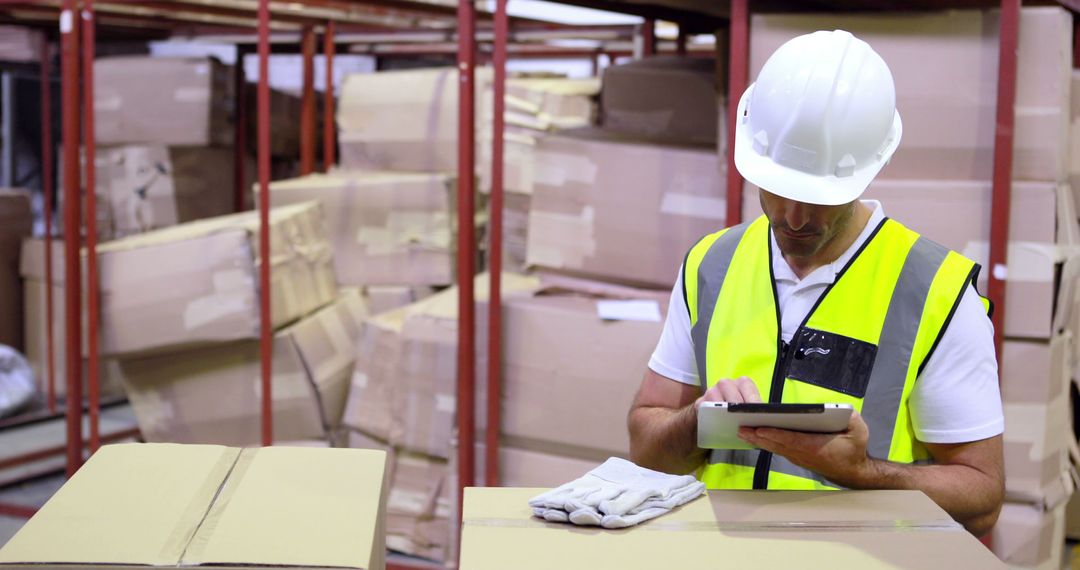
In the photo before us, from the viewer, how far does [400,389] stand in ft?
13.3

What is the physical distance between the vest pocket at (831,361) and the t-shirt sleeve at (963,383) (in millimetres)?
86

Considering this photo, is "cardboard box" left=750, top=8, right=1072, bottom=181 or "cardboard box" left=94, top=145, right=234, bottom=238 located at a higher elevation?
"cardboard box" left=750, top=8, right=1072, bottom=181

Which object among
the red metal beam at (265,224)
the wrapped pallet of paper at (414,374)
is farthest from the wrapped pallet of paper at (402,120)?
the red metal beam at (265,224)

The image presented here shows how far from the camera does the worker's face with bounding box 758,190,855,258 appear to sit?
5.53 feet

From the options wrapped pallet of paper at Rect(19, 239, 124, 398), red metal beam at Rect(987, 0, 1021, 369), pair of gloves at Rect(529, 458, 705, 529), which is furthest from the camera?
wrapped pallet of paper at Rect(19, 239, 124, 398)

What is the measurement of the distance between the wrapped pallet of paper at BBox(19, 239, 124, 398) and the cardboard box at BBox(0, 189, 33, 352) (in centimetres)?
5

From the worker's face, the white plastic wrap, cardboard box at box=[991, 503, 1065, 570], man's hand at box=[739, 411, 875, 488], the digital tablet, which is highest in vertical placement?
the worker's face

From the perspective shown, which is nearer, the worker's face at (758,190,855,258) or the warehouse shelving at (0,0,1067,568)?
the worker's face at (758,190,855,258)

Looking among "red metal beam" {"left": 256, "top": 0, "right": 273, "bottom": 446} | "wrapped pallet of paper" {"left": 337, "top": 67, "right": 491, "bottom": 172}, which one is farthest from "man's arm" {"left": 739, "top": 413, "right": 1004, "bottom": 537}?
"wrapped pallet of paper" {"left": 337, "top": 67, "right": 491, "bottom": 172}

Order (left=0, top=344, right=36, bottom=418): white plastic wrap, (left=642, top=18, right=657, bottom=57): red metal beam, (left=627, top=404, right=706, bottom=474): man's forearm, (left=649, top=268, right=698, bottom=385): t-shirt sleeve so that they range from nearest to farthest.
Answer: (left=627, top=404, right=706, bottom=474): man's forearm, (left=649, top=268, right=698, bottom=385): t-shirt sleeve, (left=642, top=18, right=657, bottom=57): red metal beam, (left=0, top=344, right=36, bottom=418): white plastic wrap

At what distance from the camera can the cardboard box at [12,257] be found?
642 cm

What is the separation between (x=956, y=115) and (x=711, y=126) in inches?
37.1

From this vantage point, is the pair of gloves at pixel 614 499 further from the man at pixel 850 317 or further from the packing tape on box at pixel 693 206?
the packing tape on box at pixel 693 206

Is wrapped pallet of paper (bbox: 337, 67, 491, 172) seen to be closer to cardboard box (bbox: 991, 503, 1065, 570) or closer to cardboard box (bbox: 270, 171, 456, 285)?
cardboard box (bbox: 270, 171, 456, 285)
